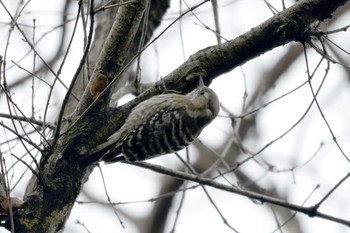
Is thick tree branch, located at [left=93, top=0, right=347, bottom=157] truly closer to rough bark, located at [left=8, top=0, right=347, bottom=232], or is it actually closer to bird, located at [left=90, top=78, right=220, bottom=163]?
rough bark, located at [left=8, top=0, right=347, bottom=232]

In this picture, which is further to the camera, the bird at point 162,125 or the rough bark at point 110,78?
the bird at point 162,125

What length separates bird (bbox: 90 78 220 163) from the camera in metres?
4.96

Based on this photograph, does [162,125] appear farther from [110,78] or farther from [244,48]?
[244,48]

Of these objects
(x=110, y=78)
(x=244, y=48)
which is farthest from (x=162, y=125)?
(x=244, y=48)

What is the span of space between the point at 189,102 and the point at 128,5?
178 cm

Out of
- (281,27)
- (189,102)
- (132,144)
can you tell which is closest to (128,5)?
(281,27)

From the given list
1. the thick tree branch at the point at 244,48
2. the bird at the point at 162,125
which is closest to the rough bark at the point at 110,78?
the thick tree branch at the point at 244,48

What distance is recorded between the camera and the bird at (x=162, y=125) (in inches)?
195

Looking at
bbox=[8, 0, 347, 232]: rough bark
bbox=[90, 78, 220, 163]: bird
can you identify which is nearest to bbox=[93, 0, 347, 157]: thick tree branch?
bbox=[8, 0, 347, 232]: rough bark

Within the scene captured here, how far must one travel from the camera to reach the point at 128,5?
4.23m

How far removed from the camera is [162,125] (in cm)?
557

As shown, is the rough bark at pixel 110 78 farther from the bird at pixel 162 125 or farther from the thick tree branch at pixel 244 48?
the bird at pixel 162 125

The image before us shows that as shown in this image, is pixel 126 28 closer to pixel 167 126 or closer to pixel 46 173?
pixel 46 173

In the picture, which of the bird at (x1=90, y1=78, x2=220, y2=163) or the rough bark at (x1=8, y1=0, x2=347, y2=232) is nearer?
the rough bark at (x1=8, y1=0, x2=347, y2=232)
